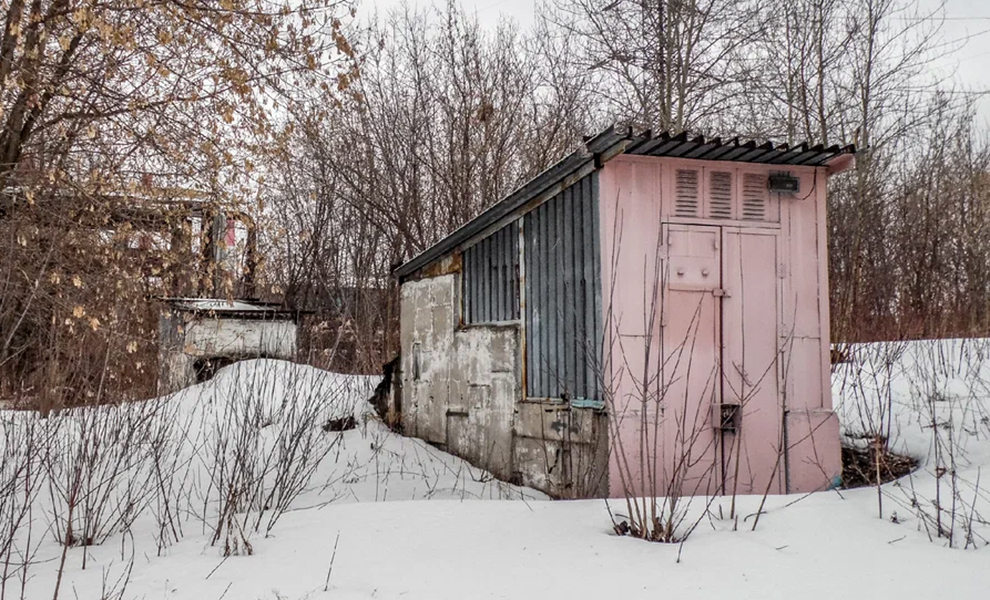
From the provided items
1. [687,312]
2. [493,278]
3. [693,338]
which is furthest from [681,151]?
[493,278]

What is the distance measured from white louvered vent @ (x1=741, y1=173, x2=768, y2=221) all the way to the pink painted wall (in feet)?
0.04

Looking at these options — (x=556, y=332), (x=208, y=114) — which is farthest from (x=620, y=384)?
(x=208, y=114)

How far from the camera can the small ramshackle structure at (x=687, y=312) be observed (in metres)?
6.75

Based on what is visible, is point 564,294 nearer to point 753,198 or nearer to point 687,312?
point 687,312

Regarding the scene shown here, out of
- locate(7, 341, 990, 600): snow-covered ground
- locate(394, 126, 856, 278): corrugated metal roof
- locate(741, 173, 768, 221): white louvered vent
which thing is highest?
locate(394, 126, 856, 278): corrugated metal roof

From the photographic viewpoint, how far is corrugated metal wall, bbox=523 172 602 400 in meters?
7.02

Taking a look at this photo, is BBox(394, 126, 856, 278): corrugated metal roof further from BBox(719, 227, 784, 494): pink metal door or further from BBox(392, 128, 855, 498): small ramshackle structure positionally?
BBox(719, 227, 784, 494): pink metal door

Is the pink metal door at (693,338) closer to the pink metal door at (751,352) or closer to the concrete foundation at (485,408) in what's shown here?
the pink metal door at (751,352)

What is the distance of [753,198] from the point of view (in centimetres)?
716

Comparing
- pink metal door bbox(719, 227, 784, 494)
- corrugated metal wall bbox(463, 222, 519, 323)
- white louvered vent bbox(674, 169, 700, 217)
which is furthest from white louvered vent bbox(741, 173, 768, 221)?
corrugated metal wall bbox(463, 222, 519, 323)

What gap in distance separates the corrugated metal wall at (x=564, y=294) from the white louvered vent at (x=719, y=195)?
3.56ft

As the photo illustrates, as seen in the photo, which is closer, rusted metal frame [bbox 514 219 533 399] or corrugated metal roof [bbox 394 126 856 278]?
corrugated metal roof [bbox 394 126 856 278]

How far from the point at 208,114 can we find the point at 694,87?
10.1 m

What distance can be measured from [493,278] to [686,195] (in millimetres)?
2833
